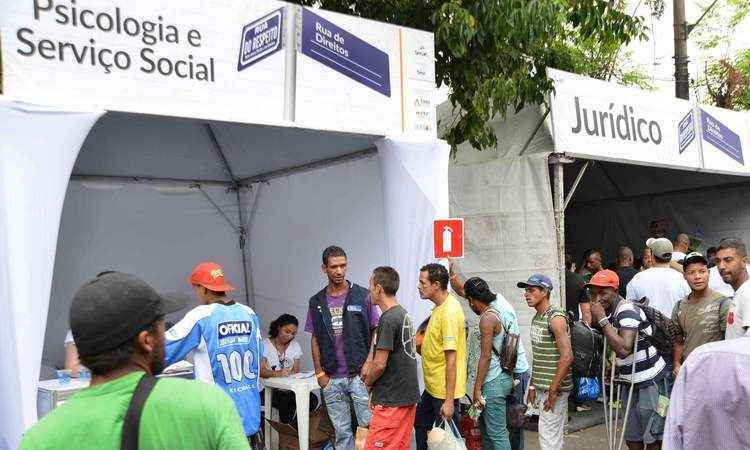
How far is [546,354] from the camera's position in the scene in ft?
16.0

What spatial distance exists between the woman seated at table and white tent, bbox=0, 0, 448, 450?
0.60m

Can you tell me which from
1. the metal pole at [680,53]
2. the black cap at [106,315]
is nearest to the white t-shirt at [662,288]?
the black cap at [106,315]

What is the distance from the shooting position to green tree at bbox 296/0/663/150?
7434 millimetres

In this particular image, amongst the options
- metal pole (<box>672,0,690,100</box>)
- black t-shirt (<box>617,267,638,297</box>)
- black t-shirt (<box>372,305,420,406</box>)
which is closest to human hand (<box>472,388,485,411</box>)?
black t-shirt (<box>372,305,420,406</box>)

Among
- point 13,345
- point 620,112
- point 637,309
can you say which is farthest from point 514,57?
point 13,345

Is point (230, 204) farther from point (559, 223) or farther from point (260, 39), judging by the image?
point (559, 223)

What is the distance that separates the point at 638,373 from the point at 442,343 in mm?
1425

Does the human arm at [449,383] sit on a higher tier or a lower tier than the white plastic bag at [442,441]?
higher

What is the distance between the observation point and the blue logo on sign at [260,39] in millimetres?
4953

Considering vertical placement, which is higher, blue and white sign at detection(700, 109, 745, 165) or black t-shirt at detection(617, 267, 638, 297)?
blue and white sign at detection(700, 109, 745, 165)

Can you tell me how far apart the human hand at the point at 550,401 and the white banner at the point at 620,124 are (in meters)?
3.04

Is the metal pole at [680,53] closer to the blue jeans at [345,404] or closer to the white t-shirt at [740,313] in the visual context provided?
the white t-shirt at [740,313]

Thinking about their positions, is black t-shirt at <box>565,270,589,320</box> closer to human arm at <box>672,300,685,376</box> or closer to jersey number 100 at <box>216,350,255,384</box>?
human arm at <box>672,300,685,376</box>

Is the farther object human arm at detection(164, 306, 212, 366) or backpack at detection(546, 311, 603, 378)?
backpack at detection(546, 311, 603, 378)
